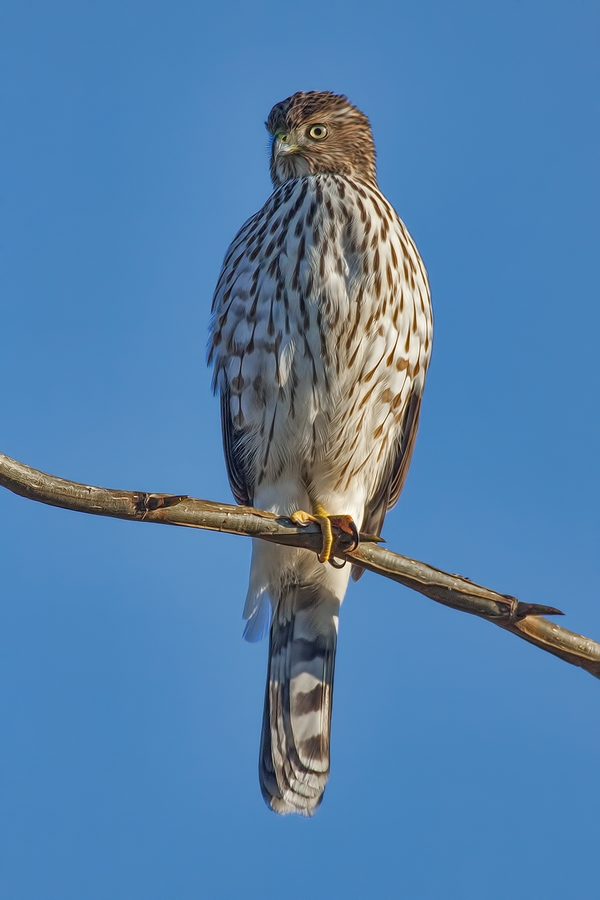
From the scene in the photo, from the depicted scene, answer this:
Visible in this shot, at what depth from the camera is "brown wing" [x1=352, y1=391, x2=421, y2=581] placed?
16.4ft

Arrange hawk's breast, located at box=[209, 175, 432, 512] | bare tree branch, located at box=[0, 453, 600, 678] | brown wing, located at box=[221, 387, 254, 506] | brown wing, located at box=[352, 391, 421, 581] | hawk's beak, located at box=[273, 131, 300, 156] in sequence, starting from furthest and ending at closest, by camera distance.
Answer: hawk's beak, located at box=[273, 131, 300, 156] → brown wing, located at box=[352, 391, 421, 581] → brown wing, located at box=[221, 387, 254, 506] → hawk's breast, located at box=[209, 175, 432, 512] → bare tree branch, located at box=[0, 453, 600, 678]

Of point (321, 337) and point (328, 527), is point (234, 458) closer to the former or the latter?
point (321, 337)

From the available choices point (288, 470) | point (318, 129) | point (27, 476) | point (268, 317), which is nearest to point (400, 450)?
point (288, 470)

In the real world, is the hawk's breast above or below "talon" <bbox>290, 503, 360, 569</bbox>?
above

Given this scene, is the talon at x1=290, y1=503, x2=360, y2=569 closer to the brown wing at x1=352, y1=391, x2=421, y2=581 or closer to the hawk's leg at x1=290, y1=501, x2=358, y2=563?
the hawk's leg at x1=290, y1=501, x2=358, y2=563

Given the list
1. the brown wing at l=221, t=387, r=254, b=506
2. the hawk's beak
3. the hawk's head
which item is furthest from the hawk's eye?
the brown wing at l=221, t=387, r=254, b=506

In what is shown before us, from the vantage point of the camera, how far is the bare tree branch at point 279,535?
2.91 meters

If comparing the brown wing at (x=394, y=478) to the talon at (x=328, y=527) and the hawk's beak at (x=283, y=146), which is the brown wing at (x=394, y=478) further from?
the hawk's beak at (x=283, y=146)

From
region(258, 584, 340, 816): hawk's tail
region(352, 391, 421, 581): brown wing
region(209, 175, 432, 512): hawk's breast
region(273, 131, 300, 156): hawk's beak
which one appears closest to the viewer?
region(209, 175, 432, 512): hawk's breast

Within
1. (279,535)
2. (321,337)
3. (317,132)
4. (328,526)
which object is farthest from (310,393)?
(317,132)

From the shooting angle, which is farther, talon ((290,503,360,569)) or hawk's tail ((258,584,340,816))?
hawk's tail ((258,584,340,816))

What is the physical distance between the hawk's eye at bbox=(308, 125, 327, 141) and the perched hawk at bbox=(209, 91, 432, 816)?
0.67 ft

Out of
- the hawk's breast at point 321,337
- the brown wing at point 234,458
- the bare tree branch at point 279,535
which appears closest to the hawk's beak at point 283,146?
the hawk's breast at point 321,337

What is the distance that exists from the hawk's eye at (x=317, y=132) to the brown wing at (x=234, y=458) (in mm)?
1432
